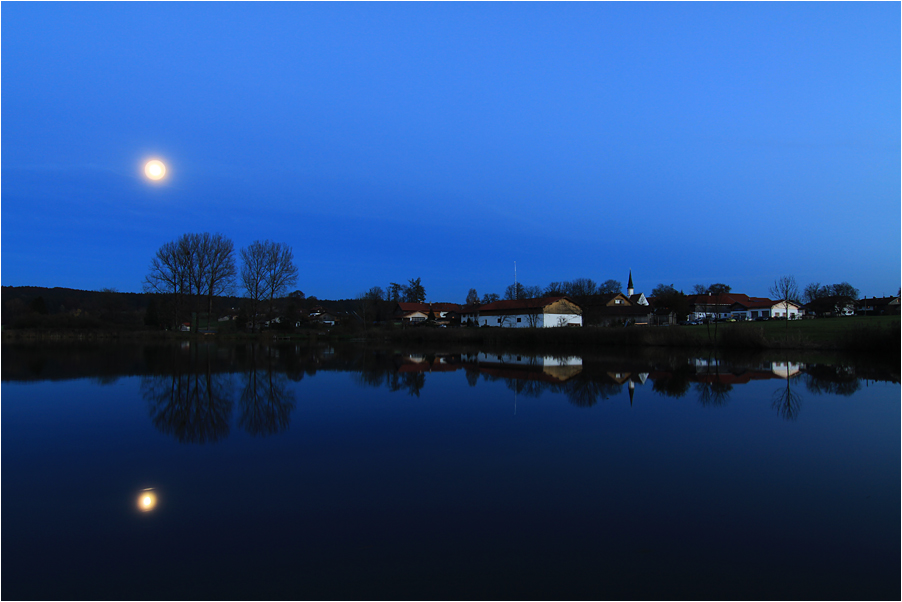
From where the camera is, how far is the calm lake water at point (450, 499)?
367 centimetres

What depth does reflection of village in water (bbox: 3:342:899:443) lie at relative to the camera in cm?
1020

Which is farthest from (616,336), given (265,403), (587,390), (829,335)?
(265,403)

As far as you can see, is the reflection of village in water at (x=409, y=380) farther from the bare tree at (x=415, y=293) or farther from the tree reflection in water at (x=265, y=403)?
the bare tree at (x=415, y=293)

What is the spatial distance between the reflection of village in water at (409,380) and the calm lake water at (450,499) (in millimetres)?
211

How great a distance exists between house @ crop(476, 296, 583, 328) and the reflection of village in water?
36.8m

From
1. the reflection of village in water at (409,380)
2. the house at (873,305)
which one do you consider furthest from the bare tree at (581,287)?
the reflection of village in water at (409,380)

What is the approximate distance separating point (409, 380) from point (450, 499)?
37.6 ft

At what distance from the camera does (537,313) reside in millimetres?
61250

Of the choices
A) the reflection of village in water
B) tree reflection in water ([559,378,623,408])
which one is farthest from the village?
tree reflection in water ([559,378,623,408])

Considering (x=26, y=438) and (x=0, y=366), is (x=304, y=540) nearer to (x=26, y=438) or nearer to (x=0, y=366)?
(x=26, y=438)

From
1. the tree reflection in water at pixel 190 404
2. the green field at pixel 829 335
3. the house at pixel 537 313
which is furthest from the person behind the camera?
the house at pixel 537 313

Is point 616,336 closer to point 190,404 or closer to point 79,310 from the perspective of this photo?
point 190,404

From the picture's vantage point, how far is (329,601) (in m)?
3.40

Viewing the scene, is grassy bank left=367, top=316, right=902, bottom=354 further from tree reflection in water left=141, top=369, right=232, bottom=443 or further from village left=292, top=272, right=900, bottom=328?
tree reflection in water left=141, top=369, right=232, bottom=443
